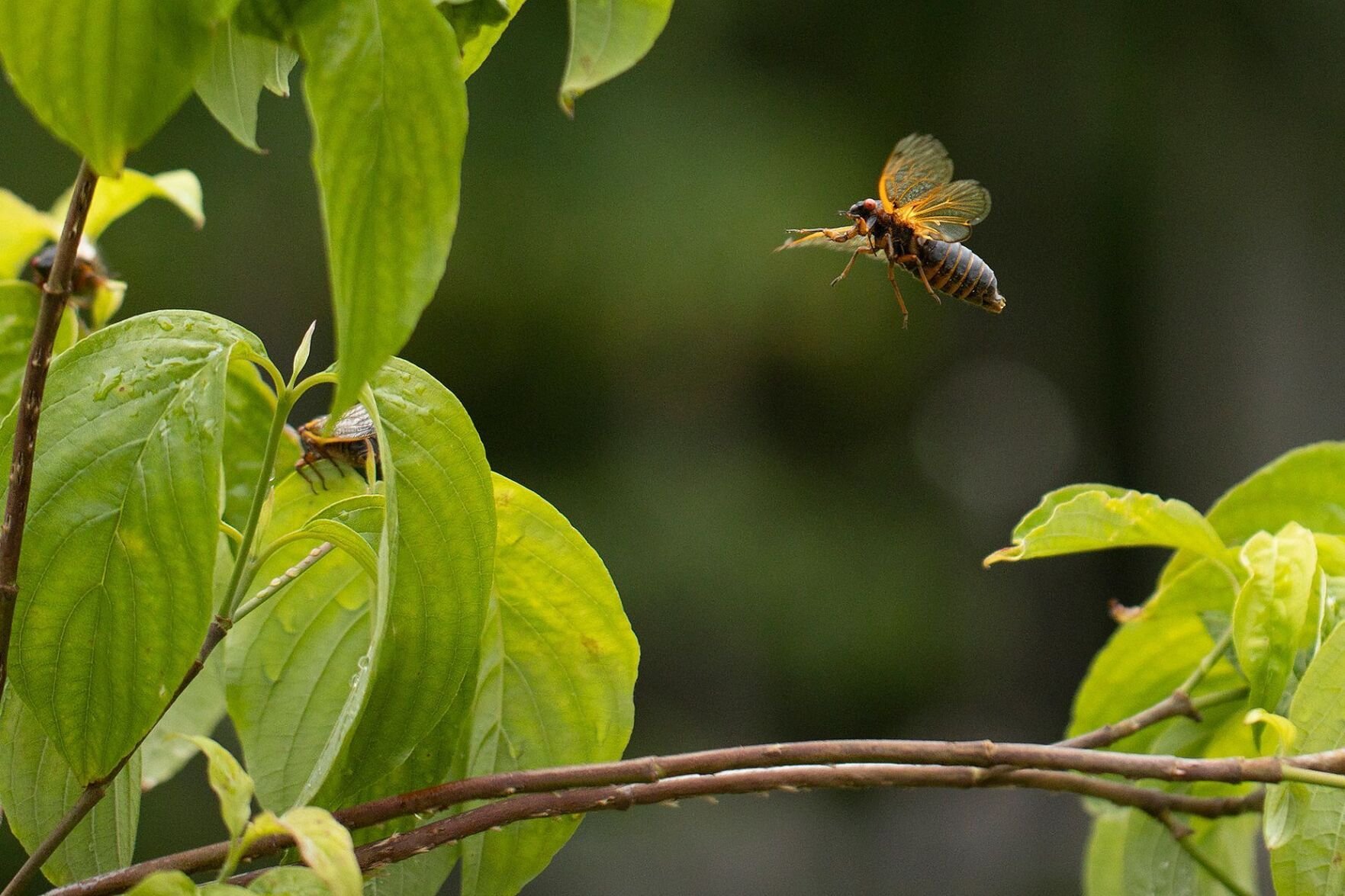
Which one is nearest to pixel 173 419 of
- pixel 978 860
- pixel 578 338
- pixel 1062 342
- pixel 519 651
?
pixel 519 651

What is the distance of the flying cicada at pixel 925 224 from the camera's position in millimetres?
600

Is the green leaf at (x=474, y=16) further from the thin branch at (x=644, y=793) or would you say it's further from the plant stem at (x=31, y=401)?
the thin branch at (x=644, y=793)

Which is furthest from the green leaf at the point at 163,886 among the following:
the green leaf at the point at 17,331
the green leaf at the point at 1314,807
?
the green leaf at the point at 1314,807

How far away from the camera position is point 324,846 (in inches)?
12.4

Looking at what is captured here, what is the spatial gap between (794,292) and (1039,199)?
1118mm

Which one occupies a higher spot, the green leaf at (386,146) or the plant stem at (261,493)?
the green leaf at (386,146)

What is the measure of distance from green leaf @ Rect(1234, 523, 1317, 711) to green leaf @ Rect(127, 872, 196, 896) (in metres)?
0.40

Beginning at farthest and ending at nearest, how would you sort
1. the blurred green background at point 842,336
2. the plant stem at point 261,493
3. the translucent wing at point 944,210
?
the blurred green background at point 842,336 → the translucent wing at point 944,210 → the plant stem at point 261,493

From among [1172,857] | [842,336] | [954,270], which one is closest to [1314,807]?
[1172,857]

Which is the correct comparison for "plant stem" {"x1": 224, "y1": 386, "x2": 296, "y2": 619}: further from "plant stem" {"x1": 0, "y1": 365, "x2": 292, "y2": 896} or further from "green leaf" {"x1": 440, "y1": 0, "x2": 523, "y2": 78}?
"green leaf" {"x1": 440, "y1": 0, "x2": 523, "y2": 78}

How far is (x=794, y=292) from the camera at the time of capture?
339cm

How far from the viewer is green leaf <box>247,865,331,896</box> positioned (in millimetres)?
340

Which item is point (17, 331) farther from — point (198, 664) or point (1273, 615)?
point (1273, 615)

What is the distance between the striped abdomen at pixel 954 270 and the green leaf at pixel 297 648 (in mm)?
310
